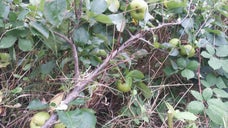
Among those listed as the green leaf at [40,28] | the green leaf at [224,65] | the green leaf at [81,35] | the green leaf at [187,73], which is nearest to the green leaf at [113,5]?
the green leaf at [81,35]

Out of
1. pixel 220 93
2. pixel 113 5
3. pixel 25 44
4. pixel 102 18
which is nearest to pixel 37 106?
pixel 25 44

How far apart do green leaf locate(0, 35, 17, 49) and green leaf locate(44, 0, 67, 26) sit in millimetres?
155

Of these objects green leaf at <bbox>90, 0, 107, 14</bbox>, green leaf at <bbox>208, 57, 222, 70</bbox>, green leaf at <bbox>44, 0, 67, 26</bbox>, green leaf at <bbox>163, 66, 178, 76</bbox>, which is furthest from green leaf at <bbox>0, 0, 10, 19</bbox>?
green leaf at <bbox>208, 57, 222, 70</bbox>

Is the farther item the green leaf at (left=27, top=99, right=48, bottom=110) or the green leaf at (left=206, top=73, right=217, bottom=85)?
the green leaf at (left=206, top=73, right=217, bottom=85)

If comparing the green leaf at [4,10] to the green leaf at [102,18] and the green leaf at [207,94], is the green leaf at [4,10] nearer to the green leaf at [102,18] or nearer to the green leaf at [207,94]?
the green leaf at [102,18]

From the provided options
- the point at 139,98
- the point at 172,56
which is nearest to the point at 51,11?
the point at 139,98

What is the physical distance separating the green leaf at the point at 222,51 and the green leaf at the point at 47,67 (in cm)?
65

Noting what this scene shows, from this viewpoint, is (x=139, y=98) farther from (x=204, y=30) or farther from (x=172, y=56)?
(x=204, y=30)

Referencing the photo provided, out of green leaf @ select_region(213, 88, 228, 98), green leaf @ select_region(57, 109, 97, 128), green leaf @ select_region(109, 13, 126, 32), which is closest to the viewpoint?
green leaf @ select_region(57, 109, 97, 128)

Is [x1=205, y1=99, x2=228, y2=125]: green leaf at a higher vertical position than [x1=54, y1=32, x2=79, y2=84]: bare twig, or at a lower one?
lower

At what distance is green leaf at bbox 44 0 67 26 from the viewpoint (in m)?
0.92

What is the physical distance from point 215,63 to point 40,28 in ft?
Result: 2.22

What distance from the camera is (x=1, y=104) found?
102 cm

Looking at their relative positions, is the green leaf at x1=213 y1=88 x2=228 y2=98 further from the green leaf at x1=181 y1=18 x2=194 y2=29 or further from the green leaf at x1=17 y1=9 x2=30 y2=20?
the green leaf at x1=17 y1=9 x2=30 y2=20
